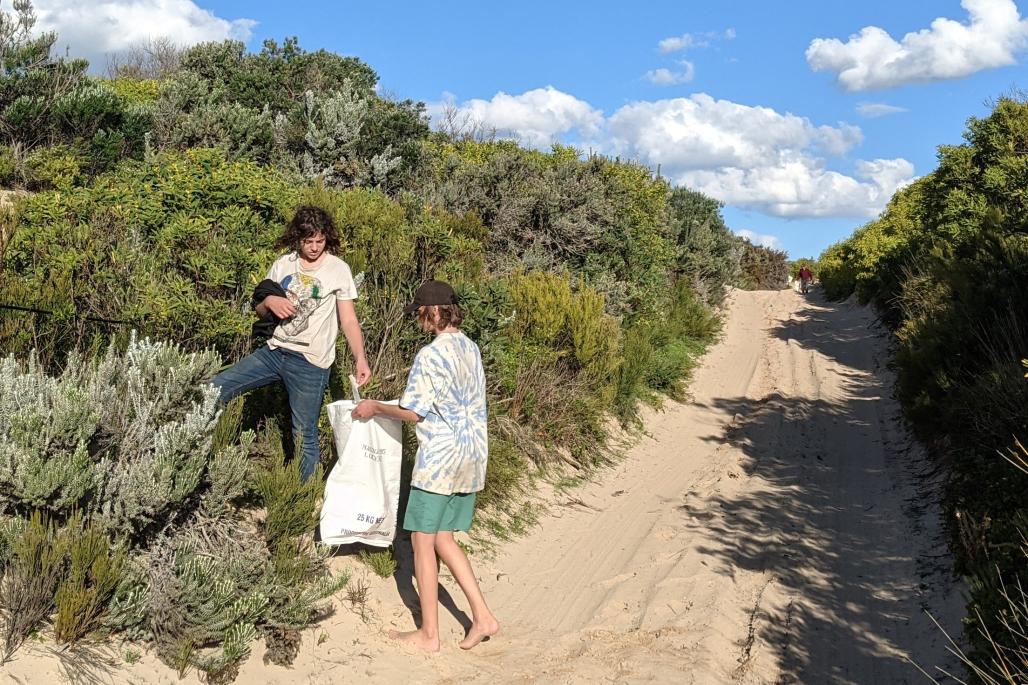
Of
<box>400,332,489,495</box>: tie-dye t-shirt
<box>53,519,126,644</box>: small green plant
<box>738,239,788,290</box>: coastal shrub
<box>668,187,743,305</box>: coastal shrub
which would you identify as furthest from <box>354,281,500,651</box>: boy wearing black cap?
<box>738,239,788,290</box>: coastal shrub

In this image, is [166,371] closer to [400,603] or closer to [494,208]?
[400,603]

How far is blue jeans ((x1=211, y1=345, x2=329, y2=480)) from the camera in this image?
5164mm

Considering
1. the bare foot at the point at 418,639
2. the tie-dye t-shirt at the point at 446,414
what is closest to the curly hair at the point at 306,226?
the tie-dye t-shirt at the point at 446,414

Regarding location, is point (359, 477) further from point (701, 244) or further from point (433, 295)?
point (701, 244)

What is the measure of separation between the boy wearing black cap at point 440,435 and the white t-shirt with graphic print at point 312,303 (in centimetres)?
55

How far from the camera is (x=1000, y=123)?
16.7 metres

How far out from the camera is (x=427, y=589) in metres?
4.86

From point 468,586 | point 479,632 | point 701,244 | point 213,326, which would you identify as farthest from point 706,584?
point 701,244

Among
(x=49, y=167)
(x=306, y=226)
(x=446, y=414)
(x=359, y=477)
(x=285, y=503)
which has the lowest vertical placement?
(x=285, y=503)

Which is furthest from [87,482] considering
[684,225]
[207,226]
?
[684,225]

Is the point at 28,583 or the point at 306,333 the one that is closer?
the point at 28,583

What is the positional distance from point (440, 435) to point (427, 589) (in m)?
0.88

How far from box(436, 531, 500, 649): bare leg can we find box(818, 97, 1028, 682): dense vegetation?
8.46 feet

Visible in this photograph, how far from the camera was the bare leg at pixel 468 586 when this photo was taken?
16.1 feet
